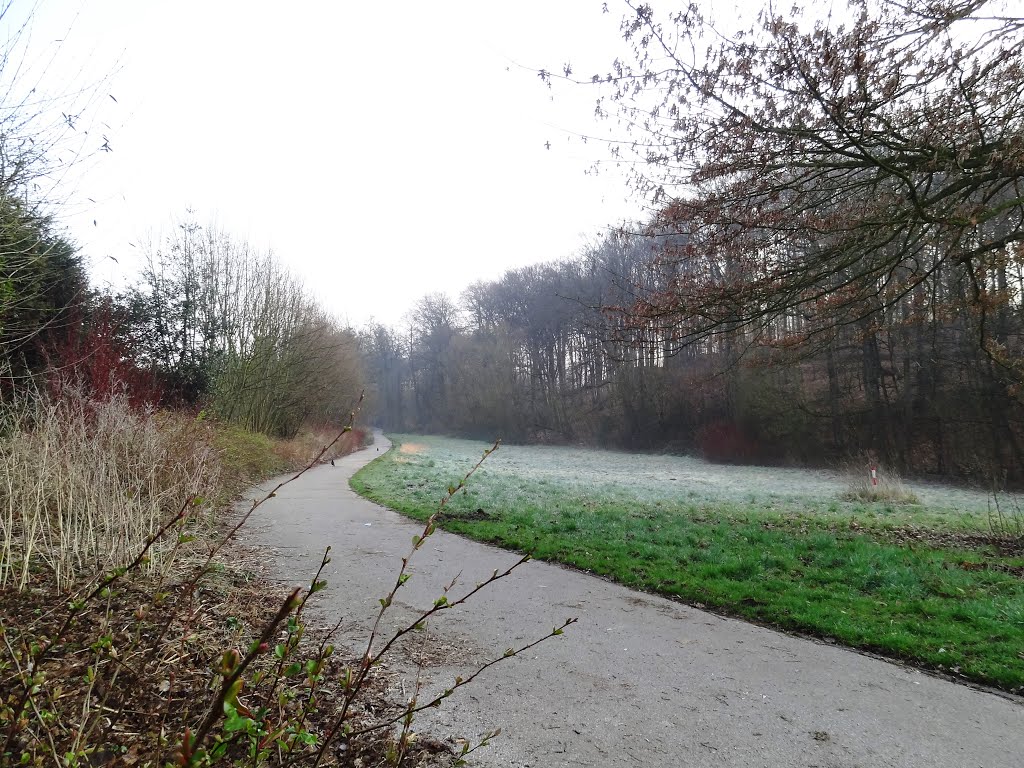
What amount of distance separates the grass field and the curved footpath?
473 mm

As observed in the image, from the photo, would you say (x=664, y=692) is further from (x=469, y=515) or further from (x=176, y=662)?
(x=469, y=515)

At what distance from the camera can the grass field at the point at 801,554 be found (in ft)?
15.5

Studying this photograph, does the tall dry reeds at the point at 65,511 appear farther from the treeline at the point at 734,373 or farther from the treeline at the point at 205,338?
the treeline at the point at 205,338

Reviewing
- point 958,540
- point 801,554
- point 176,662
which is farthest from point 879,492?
point 176,662

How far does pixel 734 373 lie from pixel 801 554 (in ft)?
75.7

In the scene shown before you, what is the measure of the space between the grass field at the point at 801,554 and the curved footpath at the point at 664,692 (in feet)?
1.55

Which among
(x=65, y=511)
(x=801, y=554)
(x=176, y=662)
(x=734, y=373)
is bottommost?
(x=801, y=554)

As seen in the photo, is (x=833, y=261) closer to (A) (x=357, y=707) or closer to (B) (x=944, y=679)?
(B) (x=944, y=679)

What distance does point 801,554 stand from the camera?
738 cm

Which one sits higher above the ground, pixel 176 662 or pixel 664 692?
pixel 176 662

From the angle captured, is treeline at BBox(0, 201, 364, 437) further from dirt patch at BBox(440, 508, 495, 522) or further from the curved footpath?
the curved footpath

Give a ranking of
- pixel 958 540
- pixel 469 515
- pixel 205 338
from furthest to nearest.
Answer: pixel 205 338, pixel 469 515, pixel 958 540

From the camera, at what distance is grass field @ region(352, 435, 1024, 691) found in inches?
186

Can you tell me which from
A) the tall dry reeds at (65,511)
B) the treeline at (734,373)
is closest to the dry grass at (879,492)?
the treeline at (734,373)
